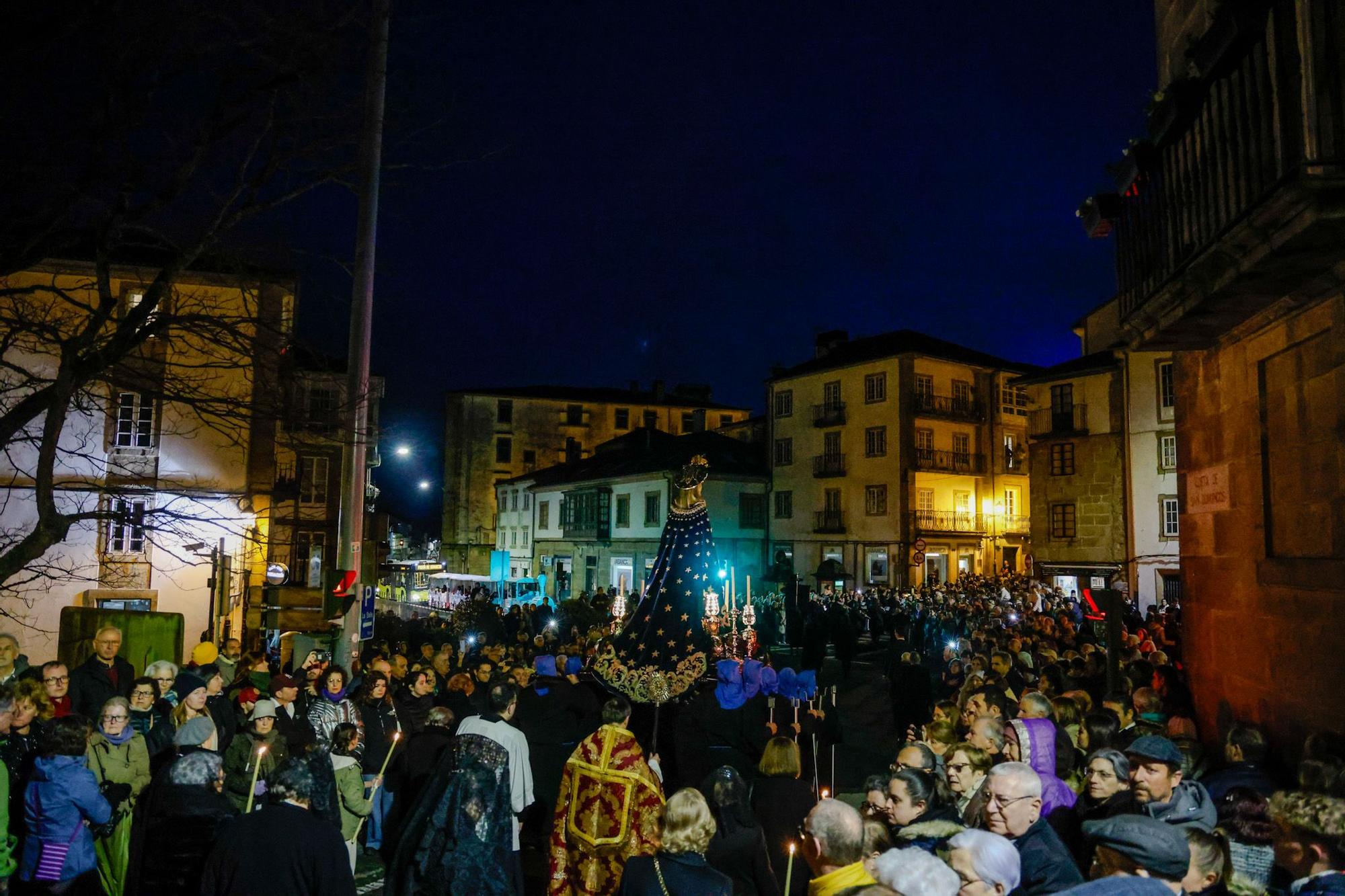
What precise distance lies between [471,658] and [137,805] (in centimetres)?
680

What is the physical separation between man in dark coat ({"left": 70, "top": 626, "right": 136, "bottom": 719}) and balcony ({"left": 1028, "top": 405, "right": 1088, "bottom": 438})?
1278 inches

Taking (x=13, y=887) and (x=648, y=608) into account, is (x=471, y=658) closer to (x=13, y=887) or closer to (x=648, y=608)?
(x=648, y=608)

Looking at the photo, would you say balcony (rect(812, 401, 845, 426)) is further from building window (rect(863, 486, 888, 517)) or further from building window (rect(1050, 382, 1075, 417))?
building window (rect(1050, 382, 1075, 417))

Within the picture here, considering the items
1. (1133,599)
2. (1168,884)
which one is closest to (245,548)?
(1168,884)

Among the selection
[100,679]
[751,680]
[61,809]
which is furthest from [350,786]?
[751,680]

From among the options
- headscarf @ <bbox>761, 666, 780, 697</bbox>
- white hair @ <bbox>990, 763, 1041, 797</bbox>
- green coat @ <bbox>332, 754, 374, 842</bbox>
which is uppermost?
white hair @ <bbox>990, 763, 1041, 797</bbox>

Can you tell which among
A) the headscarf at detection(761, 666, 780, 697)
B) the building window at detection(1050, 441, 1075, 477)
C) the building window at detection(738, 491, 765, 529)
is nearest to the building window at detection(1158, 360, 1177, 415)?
the building window at detection(1050, 441, 1075, 477)

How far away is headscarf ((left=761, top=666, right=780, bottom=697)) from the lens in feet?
32.1

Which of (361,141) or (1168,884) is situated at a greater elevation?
(361,141)

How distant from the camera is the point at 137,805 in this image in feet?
17.0

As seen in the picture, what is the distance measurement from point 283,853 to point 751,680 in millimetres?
6529

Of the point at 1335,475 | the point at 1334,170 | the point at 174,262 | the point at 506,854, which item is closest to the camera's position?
the point at 1334,170

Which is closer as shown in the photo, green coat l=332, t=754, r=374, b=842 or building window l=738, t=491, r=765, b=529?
green coat l=332, t=754, r=374, b=842

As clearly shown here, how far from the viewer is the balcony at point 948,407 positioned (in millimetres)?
39656
